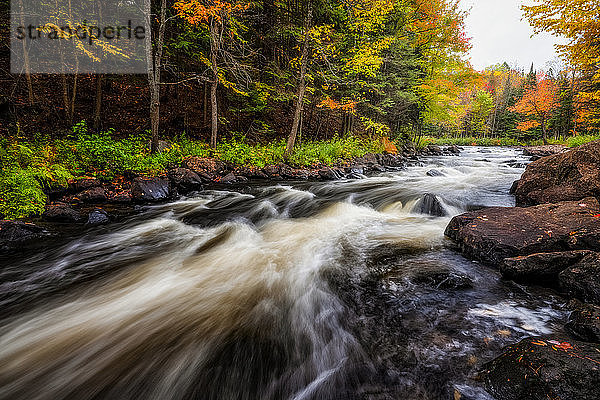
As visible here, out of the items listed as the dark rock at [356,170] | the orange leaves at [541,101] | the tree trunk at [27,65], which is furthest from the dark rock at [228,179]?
the orange leaves at [541,101]

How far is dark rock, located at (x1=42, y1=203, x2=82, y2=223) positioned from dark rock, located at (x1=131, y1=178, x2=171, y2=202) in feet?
5.39

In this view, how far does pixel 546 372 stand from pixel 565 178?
5.81 metres

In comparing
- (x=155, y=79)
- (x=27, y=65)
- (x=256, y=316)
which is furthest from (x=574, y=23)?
(x=27, y=65)

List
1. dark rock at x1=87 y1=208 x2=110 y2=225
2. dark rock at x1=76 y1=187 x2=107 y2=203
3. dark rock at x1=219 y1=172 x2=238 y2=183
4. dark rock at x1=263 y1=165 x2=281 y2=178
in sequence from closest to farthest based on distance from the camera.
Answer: dark rock at x1=87 y1=208 x2=110 y2=225 < dark rock at x1=76 y1=187 x2=107 y2=203 < dark rock at x1=219 y1=172 x2=238 y2=183 < dark rock at x1=263 y1=165 x2=281 y2=178

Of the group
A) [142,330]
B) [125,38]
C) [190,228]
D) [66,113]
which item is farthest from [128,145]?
[142,330]

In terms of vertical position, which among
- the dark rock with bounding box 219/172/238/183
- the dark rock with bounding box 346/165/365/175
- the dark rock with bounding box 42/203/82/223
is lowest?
the dark rock with bounding box 42/203/82/223

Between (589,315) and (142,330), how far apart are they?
4.11 meters

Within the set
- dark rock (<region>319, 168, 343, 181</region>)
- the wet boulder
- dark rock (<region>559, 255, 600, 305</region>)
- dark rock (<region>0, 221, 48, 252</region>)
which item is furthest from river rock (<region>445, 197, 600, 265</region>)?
the wet boulder

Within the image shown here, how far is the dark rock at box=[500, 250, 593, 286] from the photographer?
9.41 ft

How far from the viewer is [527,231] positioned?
3629 millimetres

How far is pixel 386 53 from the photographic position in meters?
14.2

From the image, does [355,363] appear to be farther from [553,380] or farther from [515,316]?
[515,316]

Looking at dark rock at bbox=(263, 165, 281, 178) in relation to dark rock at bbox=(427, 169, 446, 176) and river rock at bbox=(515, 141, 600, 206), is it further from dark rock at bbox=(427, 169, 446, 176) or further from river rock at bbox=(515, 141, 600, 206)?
river rock at bbox=(515, 141, 600, 206)

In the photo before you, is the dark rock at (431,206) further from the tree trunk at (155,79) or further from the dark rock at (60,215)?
the tree trunk at (155,79)
